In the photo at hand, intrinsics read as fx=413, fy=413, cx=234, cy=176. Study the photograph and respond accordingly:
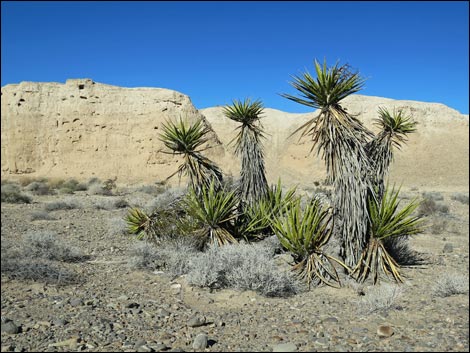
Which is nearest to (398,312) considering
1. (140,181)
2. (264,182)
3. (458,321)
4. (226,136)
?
(458,321)

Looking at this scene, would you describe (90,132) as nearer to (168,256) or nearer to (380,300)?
(168,256)

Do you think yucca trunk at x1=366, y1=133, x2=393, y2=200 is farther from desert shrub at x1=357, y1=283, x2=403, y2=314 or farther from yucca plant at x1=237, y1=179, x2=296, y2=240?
desert shrub at x1=357, y1=283, x2=403, y2=314

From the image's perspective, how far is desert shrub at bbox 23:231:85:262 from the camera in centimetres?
738

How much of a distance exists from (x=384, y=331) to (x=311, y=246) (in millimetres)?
2531

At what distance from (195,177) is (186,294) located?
332 centimetres

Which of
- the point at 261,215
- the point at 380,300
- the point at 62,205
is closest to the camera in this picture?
the point at 380,300

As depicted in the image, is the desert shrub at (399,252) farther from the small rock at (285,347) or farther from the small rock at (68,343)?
the small rock at (68,343)

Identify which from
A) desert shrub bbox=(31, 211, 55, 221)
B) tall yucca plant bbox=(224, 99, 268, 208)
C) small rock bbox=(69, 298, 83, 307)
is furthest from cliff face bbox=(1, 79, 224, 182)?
small rock bbox=(69, 298, 83, 307)

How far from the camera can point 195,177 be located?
900 cm

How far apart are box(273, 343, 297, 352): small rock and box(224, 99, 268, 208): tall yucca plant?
5.13 meters

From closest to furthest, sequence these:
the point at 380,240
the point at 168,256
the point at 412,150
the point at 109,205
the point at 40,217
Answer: the point at 380,240, the point at 168,256, the point at 40,217, the point at 109,205, the point at 412,150

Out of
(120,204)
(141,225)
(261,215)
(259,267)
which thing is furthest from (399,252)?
(120,204)

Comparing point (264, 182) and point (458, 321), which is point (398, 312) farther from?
point (264, 182)

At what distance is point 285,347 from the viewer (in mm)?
4176
